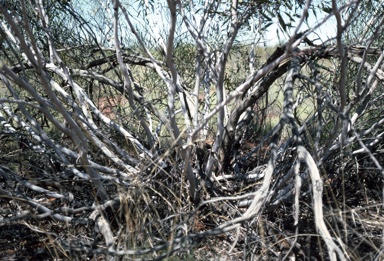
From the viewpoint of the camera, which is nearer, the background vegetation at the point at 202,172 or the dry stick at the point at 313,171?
the dry stick at the point at 313,171

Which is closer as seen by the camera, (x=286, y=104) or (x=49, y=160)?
(x=286, y=104)

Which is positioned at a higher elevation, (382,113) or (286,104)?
(286,104)

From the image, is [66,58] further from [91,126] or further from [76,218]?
[76,218]

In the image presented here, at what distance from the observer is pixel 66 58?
5496mm

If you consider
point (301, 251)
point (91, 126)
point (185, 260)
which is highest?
point (91, 126)

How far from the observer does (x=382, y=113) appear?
14.5 feet

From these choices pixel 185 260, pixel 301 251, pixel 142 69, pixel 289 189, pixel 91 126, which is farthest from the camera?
pixel 142 69

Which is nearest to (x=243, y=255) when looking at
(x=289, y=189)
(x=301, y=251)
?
(x=301, y=251)

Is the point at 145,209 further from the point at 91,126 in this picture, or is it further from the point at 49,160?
the point at 49,160

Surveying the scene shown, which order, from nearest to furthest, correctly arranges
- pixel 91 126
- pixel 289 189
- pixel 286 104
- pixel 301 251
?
pixel 286 104 → pixel 301 251 → pixel 289 189 → pixel 91 126

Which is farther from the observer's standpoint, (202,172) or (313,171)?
(202,172)

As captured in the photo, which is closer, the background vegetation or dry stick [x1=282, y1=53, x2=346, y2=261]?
dry stick [x1=282, y1=53, x2=346, y2=261]

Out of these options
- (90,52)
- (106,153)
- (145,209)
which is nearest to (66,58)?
(90,52)

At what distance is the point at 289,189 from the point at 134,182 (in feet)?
3.48
